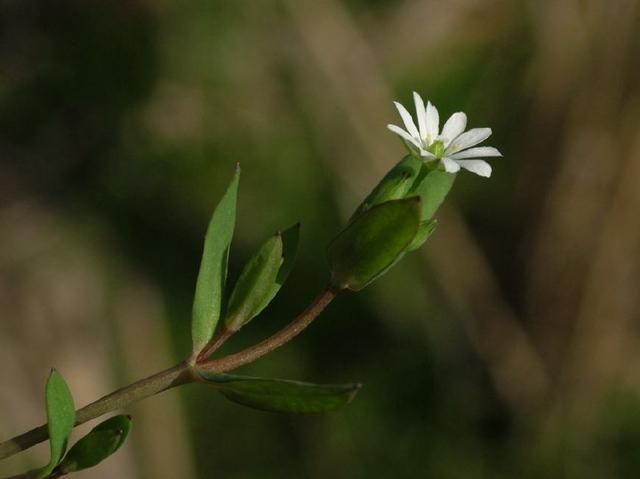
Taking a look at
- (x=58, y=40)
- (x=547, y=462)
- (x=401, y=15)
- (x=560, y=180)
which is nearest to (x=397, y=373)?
(x=547, y=462)

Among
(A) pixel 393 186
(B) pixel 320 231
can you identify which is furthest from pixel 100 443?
(B) pixel 320 231

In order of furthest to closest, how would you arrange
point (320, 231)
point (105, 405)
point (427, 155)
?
point (320, 231)
point (427, 155)
point (105, 405)

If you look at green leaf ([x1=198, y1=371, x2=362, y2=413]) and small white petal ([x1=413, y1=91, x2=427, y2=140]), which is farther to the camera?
small white petal ([x1=413, y1=91, x2=427, y2=140])

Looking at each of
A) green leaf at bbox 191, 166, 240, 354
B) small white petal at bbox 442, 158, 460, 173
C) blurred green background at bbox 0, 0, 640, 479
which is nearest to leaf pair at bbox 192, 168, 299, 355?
green leaf at bbox 191, 166, 240, 354

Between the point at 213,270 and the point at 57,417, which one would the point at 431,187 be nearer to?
the point at 213,270

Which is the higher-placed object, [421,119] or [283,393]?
Result: [421,119]

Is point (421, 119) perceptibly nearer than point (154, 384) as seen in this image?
No

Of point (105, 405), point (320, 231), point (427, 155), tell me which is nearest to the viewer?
point (105, 405)

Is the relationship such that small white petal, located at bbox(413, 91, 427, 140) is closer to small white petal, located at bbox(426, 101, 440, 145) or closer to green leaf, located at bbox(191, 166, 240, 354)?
small white petal, located at bbox(426, 101, 440, 145)
